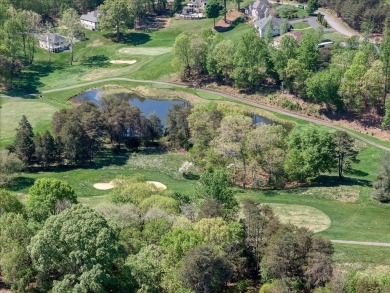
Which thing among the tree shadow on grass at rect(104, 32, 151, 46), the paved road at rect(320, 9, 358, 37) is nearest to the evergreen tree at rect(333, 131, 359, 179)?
the paved road at rect(320, 9, 358, 37)

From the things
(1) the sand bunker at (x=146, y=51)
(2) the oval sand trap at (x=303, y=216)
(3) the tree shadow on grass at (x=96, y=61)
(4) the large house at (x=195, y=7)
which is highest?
(4) the large house at (x=195, y=7)

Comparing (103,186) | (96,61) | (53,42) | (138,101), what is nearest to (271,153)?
(103,186)

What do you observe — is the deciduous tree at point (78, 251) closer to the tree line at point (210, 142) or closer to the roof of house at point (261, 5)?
the tree line at point (210, 142)

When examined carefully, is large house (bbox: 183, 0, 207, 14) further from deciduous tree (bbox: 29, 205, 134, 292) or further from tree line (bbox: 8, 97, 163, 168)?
deciduous tree (bbox: 29, 205, 134, 292)

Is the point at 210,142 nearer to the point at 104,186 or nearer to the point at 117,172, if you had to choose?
the point at 117,172

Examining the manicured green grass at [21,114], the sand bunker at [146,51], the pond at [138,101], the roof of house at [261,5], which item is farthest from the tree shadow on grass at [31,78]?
the roof of house at [261,5]

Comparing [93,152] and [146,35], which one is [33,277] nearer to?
[93,152]
